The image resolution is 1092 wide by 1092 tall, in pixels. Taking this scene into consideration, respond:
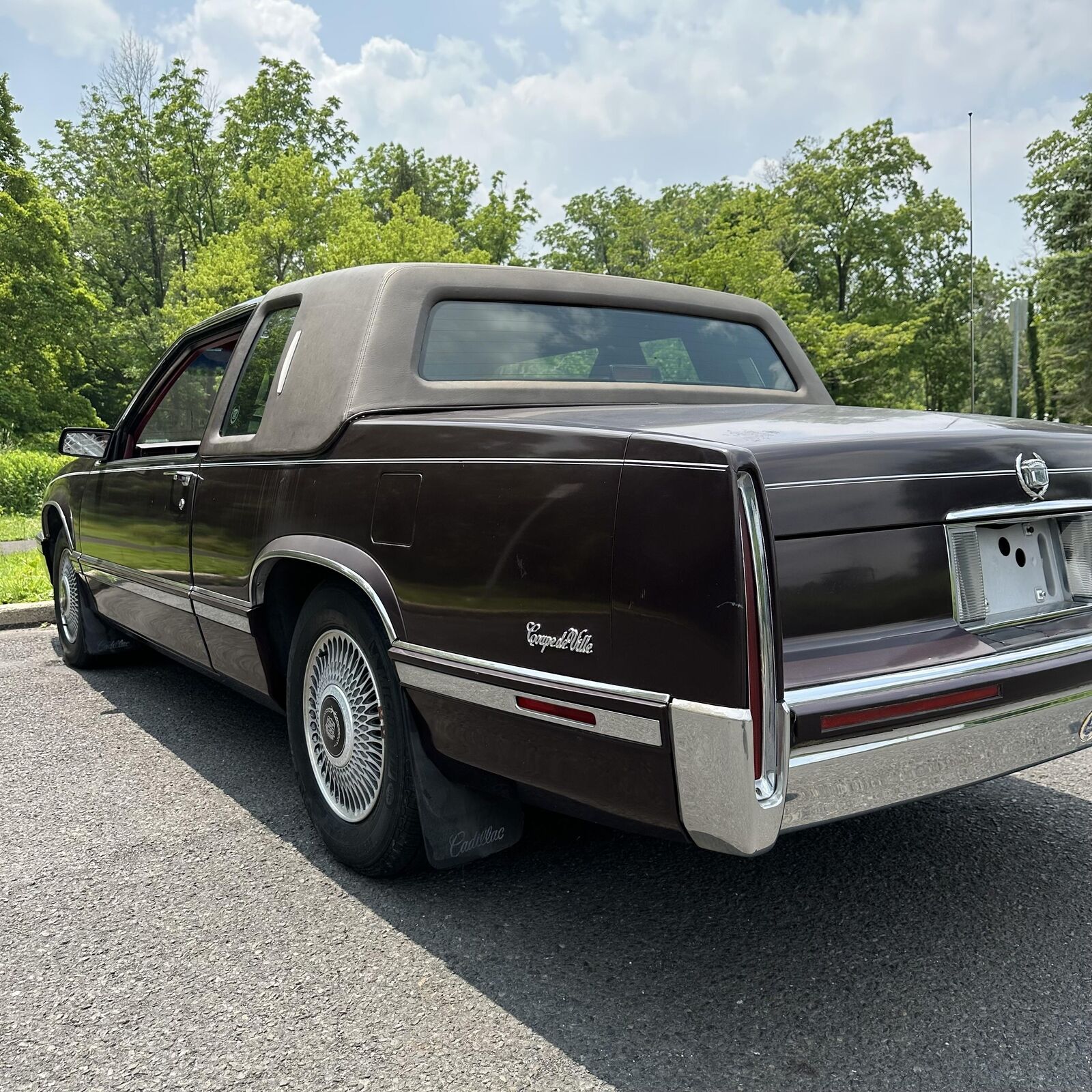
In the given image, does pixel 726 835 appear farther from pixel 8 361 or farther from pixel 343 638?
pixel 8 361

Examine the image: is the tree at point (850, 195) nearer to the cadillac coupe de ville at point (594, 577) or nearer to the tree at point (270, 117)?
the tree at point (270, 117)

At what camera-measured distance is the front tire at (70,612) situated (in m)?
5.55

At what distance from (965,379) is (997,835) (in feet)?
141

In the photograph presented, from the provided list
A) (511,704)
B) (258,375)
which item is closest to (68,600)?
(258,375)

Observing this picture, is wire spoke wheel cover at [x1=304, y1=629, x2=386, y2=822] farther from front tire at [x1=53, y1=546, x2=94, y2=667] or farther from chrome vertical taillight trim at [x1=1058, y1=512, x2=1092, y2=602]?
front tire at [x1=53, y1=546, x2=94, y2=667]

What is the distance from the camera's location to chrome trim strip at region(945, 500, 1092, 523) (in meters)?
2.31

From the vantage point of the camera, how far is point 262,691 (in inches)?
135

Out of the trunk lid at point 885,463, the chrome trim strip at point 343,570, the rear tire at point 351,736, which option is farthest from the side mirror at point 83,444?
the trunk lid at point 885,463

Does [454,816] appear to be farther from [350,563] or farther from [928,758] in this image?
[928,758]

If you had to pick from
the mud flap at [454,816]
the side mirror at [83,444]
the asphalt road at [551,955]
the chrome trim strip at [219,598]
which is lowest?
the asphalt road at [551,955]

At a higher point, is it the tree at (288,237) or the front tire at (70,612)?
the tree at (288,237)

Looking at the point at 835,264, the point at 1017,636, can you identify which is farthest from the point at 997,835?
the point at 835,264

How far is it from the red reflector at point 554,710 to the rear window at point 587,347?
127 cm

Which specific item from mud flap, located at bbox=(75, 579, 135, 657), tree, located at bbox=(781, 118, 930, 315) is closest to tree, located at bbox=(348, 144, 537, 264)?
tree, located at bbox=(781, 118, 930, 315)
